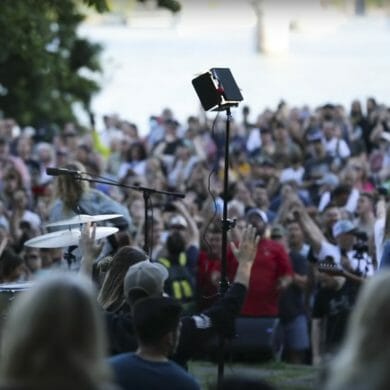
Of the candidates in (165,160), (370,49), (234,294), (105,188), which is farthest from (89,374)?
(370,49)

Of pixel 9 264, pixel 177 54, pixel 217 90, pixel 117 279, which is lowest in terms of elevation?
pixel 9 264

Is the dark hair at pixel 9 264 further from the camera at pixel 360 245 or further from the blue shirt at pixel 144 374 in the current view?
the blue shirt at pixel 144 374

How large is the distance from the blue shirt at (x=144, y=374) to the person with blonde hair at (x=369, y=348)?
1.44 m

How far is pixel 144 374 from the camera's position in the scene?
6.04 m

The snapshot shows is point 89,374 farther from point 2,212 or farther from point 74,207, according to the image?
point 2,212

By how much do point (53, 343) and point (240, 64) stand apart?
168ft

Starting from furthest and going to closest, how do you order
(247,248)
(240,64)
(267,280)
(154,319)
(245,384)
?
(240,64)
(267,280)
(247,248)
(154,319)
(245,384)

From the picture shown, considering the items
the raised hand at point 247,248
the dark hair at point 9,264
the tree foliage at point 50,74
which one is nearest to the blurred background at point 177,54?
the tree foliage at point 50,74

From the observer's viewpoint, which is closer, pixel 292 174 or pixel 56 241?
pixel 56 241

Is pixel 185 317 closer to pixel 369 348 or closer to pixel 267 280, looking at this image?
pixel 369 348

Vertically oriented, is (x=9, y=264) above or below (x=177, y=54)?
below

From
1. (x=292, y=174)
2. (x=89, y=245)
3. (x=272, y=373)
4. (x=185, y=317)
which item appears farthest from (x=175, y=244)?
(x=185, y=317)

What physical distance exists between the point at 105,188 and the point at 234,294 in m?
10.9

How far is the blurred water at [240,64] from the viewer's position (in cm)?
4395
